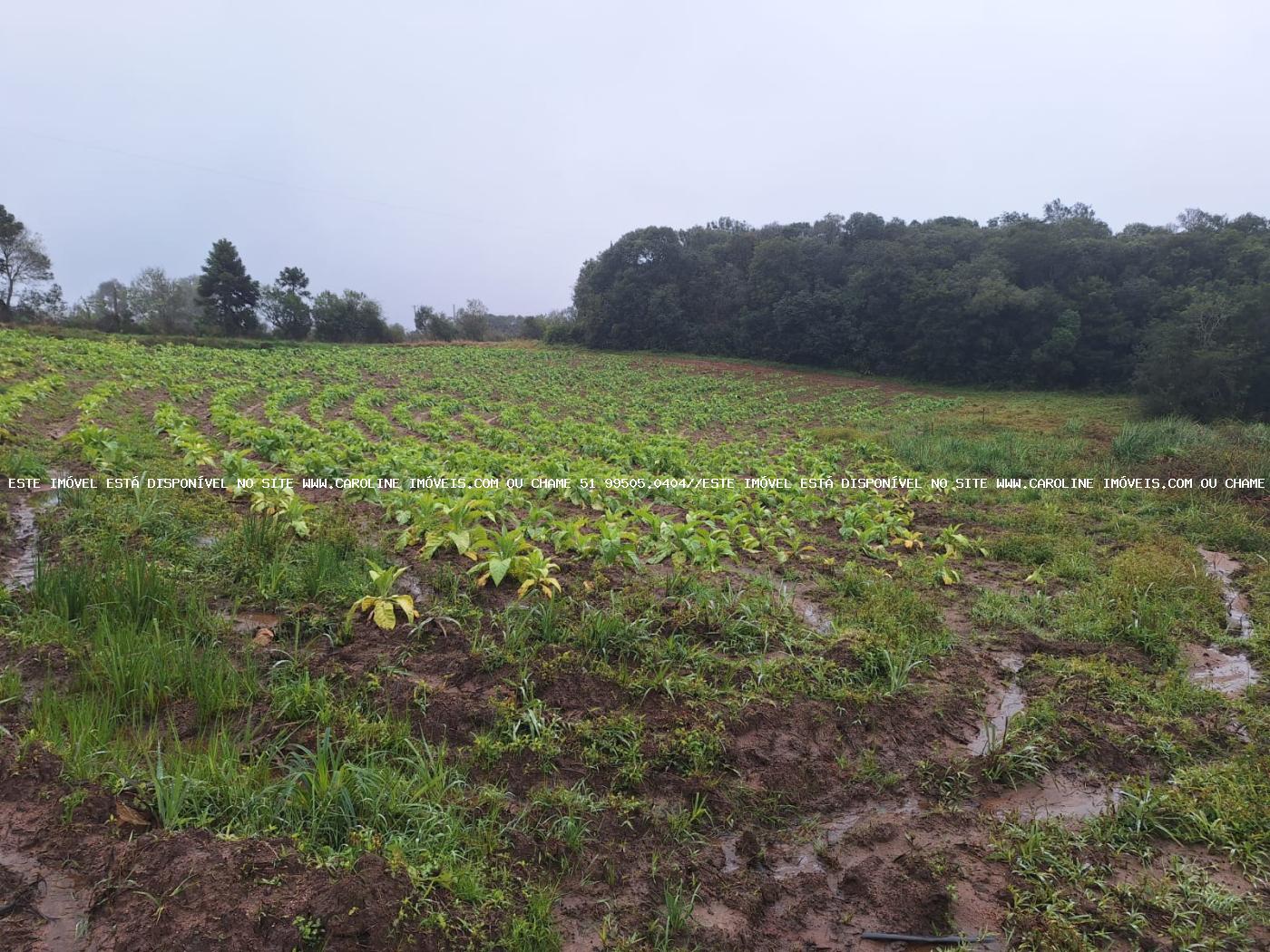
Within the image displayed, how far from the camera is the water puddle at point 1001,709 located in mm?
3965

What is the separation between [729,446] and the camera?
51.0ft

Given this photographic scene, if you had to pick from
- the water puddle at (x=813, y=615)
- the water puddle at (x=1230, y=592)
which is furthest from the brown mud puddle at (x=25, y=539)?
the water puddle at (x=1230, y=592)

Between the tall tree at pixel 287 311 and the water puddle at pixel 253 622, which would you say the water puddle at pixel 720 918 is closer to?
the water puddle at pixel 253 622

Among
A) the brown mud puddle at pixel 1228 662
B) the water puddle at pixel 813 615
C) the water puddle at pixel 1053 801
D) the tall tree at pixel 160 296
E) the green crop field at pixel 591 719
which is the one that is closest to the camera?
the green crop field at pixel 591 719

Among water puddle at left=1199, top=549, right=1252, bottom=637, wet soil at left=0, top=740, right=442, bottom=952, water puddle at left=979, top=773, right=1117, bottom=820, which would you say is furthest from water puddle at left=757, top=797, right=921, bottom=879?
water puddle at left=1199, top=549, right=1252, bottom=637

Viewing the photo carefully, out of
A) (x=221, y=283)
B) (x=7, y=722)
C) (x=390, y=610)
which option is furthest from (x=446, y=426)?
(x=221, y=283)

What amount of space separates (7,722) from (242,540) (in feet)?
7.54

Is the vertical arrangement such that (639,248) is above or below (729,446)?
above

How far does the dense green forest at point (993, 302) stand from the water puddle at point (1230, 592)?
1894cm

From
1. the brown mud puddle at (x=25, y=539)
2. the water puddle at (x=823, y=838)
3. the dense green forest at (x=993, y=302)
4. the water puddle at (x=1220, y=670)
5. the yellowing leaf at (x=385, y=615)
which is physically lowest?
the water puddle at (x=1220, y=670)

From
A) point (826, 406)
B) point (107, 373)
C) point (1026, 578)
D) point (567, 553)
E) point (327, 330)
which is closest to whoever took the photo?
point (567, 553)

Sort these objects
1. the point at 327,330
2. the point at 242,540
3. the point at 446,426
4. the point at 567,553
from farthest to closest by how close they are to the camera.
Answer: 1. the point at 327,330
2. the point at 446,426
3. the point at 567,553
4. the point at 242,540

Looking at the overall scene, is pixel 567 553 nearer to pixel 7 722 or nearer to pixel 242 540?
pixel 242 540

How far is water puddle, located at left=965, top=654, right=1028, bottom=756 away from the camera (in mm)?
3965
